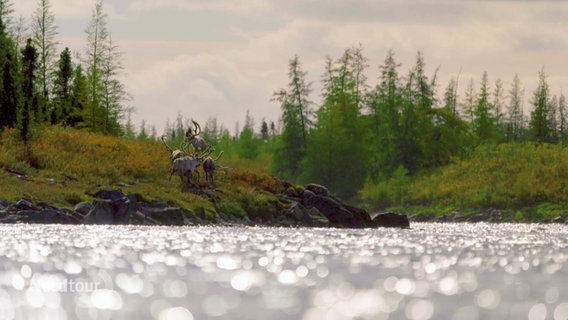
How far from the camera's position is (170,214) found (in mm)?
44188

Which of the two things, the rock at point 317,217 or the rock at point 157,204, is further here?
the rock at point 317,217

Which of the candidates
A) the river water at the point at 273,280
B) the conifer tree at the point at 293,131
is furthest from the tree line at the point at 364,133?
the river water at the point at 273,280

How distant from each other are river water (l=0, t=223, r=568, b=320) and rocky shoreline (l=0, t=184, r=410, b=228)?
1325cm

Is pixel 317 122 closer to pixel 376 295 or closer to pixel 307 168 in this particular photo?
pixel 307 168

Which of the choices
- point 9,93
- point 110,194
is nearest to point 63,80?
point 9,93

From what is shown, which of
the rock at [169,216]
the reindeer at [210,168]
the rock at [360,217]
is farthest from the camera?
the reindeer at [210,168]

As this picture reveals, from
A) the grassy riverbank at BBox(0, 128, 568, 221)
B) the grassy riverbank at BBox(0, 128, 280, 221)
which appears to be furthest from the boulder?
the grassy riverbank at BBox(0, 128, 568, 221)

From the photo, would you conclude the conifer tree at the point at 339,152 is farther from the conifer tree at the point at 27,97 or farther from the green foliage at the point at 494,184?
the conifer tree at the point at 27,97

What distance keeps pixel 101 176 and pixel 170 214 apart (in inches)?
403

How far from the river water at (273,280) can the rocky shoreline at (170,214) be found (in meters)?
13.3

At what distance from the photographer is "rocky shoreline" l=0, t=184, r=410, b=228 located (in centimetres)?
4222

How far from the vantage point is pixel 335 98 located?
98.4 metres

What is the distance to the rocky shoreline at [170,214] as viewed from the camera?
42.2m

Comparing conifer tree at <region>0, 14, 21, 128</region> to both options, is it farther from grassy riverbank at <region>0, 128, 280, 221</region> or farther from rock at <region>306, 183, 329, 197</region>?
rock at <region>306, 183, 329, 197</region>
